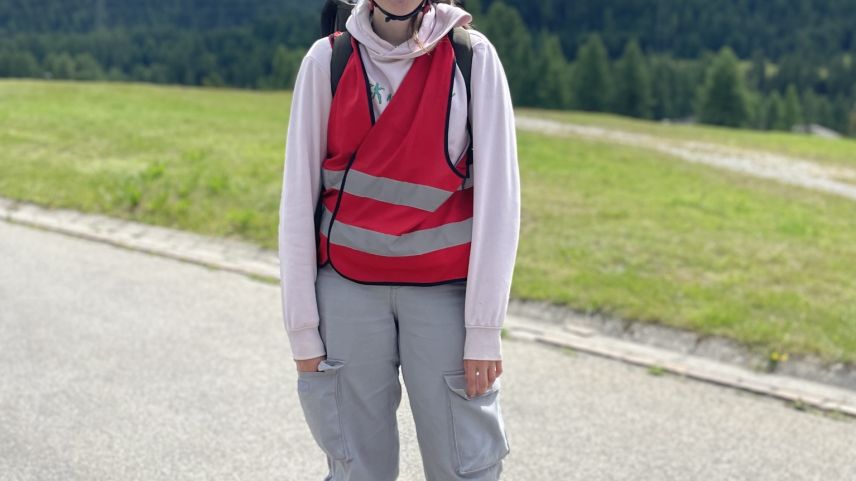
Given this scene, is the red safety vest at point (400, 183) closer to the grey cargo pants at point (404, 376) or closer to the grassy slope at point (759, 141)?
the grey cargo pants at point (404, 376)

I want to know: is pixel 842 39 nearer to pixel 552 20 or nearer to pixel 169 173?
pixel 552 20

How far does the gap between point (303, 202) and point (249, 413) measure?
2382 mm

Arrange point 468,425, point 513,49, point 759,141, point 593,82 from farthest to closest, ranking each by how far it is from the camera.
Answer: point 513,49, point 593,82, point 759,141, point 468,425

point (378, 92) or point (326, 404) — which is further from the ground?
point (378, 92)

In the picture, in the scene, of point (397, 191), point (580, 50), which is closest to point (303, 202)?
point (397, 191)

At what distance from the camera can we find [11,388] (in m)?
5.03

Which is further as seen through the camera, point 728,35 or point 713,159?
point 728,35

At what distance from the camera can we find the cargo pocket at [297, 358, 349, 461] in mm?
2646

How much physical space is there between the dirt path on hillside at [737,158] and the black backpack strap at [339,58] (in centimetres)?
1291

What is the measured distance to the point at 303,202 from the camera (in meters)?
2.62

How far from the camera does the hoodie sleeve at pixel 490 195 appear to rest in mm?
2518

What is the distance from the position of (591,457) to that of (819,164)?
54.3 ft

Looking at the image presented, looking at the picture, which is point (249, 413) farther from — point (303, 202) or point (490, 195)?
point (490, 195)

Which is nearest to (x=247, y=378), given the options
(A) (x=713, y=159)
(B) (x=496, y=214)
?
(B) (x=496, y=214)
